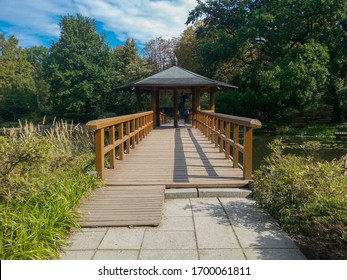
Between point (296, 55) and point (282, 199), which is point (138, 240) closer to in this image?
point (282, 199)

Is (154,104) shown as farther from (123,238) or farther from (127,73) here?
(127,73)

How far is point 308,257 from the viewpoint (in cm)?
240

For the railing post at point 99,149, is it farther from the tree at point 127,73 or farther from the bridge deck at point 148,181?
the tree at point 127,73

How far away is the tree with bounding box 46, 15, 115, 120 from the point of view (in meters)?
28.5

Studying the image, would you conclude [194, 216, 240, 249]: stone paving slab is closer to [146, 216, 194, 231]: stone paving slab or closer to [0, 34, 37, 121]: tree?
[146, 216, 194, 231]: stone paving slab

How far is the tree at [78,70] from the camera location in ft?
93.6

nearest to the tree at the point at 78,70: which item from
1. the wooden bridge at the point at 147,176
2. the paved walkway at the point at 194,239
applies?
the wooden bridge at the point at 147,176

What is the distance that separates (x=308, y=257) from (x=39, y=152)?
2.89 metres

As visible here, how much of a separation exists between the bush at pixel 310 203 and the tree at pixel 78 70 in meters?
27.0

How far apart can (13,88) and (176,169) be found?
35462 millimetres

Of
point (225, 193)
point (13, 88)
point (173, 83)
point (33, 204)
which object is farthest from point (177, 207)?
point (13, 88)

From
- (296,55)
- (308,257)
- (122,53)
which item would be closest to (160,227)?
(308,257)

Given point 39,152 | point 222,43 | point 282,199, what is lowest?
point 282,199

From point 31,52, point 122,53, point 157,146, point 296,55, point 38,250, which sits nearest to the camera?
point 38,250
